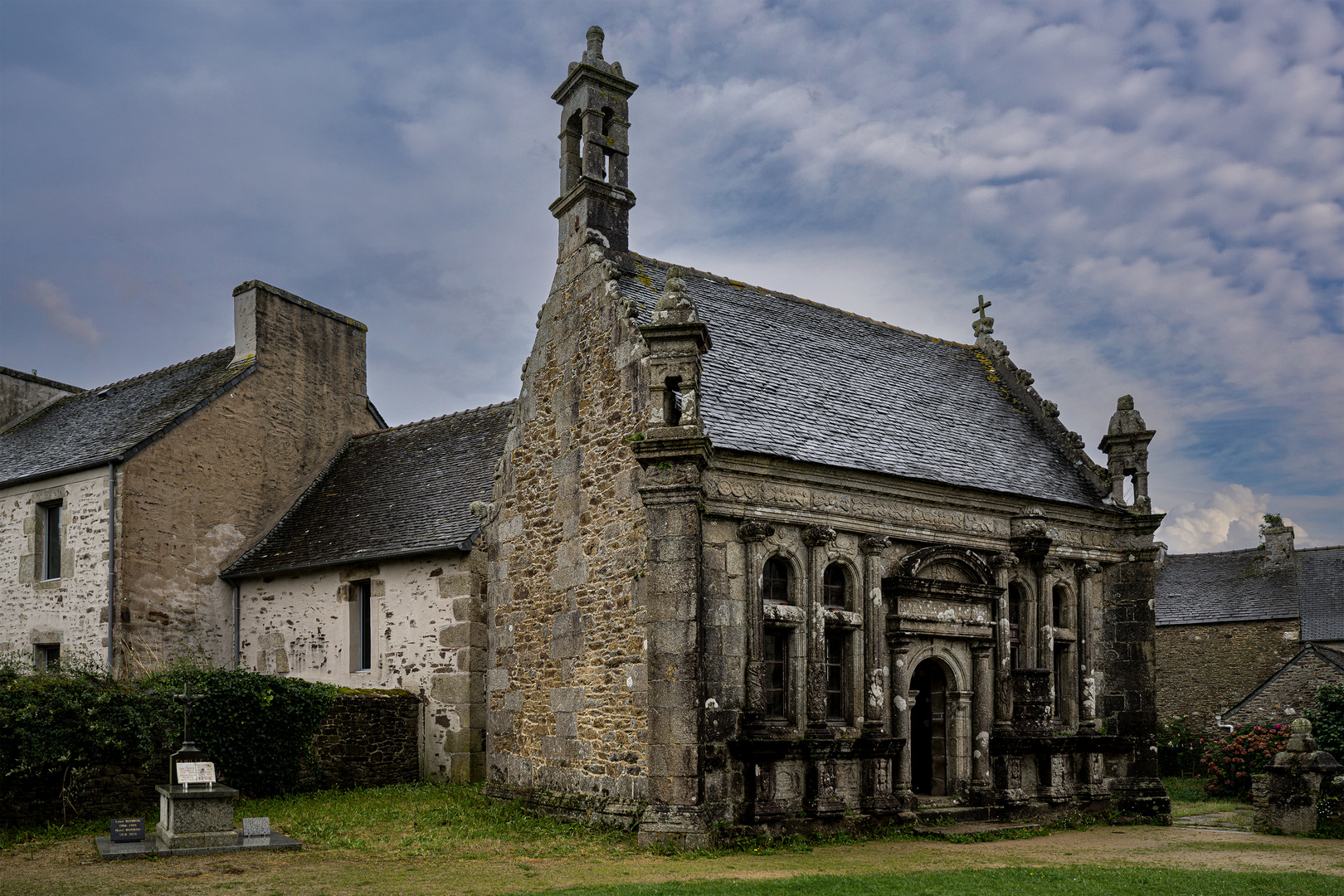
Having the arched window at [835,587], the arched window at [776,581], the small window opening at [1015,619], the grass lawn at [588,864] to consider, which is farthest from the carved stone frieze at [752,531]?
the small window opening at [1015,619]

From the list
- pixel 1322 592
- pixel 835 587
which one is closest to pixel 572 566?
pixel 835 587

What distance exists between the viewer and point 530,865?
11.5m

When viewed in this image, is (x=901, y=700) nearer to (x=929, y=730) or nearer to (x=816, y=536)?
(x=929, y=730)

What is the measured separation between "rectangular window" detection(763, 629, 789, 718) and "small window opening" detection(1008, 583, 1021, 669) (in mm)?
4589

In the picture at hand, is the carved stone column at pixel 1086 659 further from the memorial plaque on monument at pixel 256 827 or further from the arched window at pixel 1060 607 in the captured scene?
→ the memorial plaque on monument at pixel 256 827

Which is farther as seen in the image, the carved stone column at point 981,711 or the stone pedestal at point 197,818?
the carved stone column at point 981,711

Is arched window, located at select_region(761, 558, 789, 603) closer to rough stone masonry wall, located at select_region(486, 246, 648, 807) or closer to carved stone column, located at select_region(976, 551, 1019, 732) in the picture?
rough stone masonry wall, located at select_region(486, 246, 648, 807)

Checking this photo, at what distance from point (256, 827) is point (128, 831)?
4.30 ft

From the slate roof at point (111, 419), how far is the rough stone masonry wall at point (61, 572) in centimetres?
45

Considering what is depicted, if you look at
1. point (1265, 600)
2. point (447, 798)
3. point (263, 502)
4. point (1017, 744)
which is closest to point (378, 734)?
point (447, 798)

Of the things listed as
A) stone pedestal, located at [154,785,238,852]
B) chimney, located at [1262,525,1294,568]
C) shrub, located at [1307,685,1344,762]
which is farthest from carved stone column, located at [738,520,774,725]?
chimney, located at [1262,525,1294,568]

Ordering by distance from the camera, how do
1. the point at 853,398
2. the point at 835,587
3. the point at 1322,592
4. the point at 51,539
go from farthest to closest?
the point at 1322,592
the point at 51,539
the point at 853,398
the point at 835,587

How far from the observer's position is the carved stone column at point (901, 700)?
1472 centimetres

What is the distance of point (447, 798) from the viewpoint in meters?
16.0
